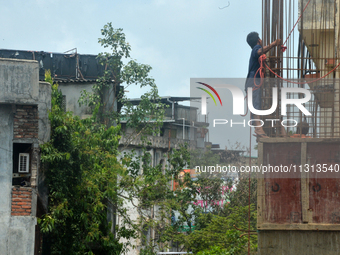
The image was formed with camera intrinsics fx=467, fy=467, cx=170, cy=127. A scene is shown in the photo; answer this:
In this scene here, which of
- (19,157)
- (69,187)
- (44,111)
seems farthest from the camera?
(69,187)

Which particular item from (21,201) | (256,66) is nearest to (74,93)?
(21,201)

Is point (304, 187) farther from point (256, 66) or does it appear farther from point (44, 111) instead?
point (44, 111)

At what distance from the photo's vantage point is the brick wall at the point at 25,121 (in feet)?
29.5

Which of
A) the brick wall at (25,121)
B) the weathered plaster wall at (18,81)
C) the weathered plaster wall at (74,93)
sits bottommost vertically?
the brick wall at (25,121)

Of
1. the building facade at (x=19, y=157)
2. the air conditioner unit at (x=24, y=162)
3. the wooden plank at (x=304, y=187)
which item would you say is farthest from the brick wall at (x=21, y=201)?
the wooden plank at (x=304, y=187)

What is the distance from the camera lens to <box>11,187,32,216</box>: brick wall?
878 centimetres

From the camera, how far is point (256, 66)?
21.4ft

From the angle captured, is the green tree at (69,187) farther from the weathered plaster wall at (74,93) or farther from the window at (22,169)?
the weathered plaster wall at (74,93)

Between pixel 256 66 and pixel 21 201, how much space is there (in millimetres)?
5162

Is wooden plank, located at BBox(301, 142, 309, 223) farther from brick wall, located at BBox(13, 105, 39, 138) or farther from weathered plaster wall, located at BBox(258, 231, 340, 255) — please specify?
brick wall, located at BBox(13, 105, 39, 138)

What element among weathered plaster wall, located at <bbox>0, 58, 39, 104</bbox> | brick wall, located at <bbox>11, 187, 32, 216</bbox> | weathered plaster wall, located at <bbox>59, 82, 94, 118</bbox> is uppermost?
weathered plaster wall, located at <bbox>59, 82, 94, 118</bbox>

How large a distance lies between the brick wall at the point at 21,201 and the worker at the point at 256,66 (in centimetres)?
481

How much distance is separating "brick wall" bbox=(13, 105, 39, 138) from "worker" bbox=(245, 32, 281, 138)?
4514mm

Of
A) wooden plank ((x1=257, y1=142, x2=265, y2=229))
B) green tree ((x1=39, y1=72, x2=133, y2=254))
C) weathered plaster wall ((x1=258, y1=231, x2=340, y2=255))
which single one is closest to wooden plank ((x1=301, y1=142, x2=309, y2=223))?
weathered plaster wall ((x1=258, y1=231, x2=340, y2=255))
